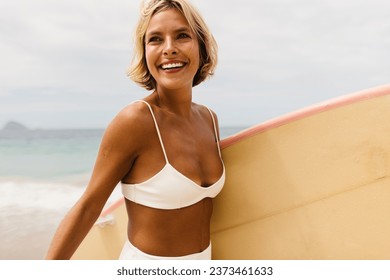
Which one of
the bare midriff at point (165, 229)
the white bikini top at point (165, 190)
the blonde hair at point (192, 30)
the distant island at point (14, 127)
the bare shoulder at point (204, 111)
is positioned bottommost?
the distant island at point (14, 127)

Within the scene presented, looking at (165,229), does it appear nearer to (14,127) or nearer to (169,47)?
(169,47)

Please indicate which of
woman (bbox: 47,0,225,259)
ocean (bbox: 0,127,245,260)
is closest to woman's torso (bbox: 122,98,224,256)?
woman (bbox: 47,0,225,259)

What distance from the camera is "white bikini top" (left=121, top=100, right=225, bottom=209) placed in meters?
1.15

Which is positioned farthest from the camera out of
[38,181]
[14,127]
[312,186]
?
[14,127]

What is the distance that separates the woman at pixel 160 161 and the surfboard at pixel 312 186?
0.68 feet

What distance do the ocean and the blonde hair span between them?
3606 mm

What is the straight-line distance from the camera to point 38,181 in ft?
33.9

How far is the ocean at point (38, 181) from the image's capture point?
16.1 ft

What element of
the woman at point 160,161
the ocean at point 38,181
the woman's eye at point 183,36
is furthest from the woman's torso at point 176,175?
the ocean at point 38,181

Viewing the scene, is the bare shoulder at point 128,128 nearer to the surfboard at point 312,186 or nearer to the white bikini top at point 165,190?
the white bikini top at point 165,190

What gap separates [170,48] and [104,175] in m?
0.47

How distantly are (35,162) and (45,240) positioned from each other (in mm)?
8153

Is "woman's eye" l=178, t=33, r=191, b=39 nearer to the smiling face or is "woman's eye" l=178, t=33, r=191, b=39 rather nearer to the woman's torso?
the smiling face

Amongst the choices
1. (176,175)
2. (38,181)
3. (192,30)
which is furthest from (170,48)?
(38,181)
